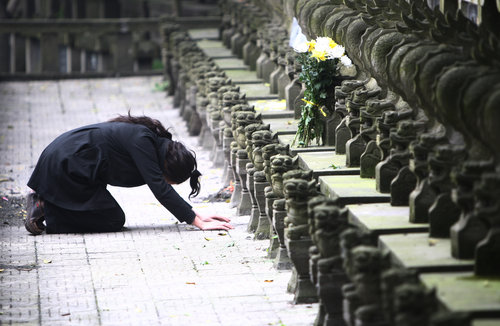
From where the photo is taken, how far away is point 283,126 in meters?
10.2

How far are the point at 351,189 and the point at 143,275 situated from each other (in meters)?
1.69

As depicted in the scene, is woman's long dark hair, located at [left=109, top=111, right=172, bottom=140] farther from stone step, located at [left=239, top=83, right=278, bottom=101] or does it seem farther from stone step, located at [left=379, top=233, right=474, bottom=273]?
stone step, located at [left=379, top=233, right=474, bottom=273]

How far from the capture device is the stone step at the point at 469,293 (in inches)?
193

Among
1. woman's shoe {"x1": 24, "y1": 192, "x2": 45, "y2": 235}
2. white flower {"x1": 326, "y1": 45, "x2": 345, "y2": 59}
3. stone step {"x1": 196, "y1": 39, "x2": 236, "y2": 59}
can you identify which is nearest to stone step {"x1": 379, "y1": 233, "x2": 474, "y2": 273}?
white flower {"x1": 326, "y1": 45, "x2": 345, "y2": 59}

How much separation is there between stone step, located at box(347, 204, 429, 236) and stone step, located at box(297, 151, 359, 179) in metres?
1.00

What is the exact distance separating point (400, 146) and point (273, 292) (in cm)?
138

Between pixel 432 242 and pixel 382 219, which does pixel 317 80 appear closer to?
pixel 382 219

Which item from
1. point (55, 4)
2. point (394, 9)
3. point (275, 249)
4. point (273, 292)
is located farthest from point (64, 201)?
point (55, 4)

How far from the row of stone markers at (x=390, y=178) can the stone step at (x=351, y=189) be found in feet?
0.04

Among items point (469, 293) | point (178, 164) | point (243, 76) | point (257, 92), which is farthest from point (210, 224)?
point (243, 76)

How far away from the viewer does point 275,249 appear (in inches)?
329

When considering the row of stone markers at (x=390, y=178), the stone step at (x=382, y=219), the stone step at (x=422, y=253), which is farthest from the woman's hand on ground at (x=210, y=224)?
the stone step at (x=422, y=253)

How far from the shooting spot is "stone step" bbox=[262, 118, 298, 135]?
9842 mm

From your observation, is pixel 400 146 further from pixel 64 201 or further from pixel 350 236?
pixel 64 201
